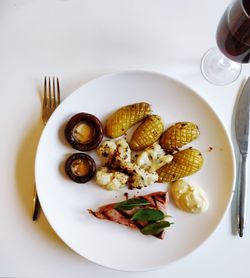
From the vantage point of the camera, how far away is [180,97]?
4.04ft

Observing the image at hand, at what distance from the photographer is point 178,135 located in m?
1.20

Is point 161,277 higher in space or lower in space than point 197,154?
lower

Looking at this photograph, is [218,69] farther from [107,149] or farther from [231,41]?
[107,149]

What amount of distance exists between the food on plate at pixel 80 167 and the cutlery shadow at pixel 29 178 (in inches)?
5.2

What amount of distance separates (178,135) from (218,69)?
270mm

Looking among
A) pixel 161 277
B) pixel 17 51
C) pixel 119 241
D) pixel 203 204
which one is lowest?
pixel 161 277

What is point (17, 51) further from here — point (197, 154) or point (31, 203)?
point (197, 154)

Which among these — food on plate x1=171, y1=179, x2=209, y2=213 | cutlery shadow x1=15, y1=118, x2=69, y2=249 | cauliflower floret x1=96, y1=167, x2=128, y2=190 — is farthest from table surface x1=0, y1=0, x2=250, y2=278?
cauliflower floret x1=96, y1=167, x2=128, y2=190

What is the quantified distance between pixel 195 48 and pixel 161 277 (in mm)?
736

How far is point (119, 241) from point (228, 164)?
0.41 m

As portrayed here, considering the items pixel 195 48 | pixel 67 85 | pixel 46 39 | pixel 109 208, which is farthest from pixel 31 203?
pixel 195 48

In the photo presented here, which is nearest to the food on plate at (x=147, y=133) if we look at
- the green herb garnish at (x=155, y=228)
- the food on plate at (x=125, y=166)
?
the food on plate at (x=125, y=166)

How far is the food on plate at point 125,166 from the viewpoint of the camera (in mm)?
1181

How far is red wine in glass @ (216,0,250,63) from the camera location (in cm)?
102
